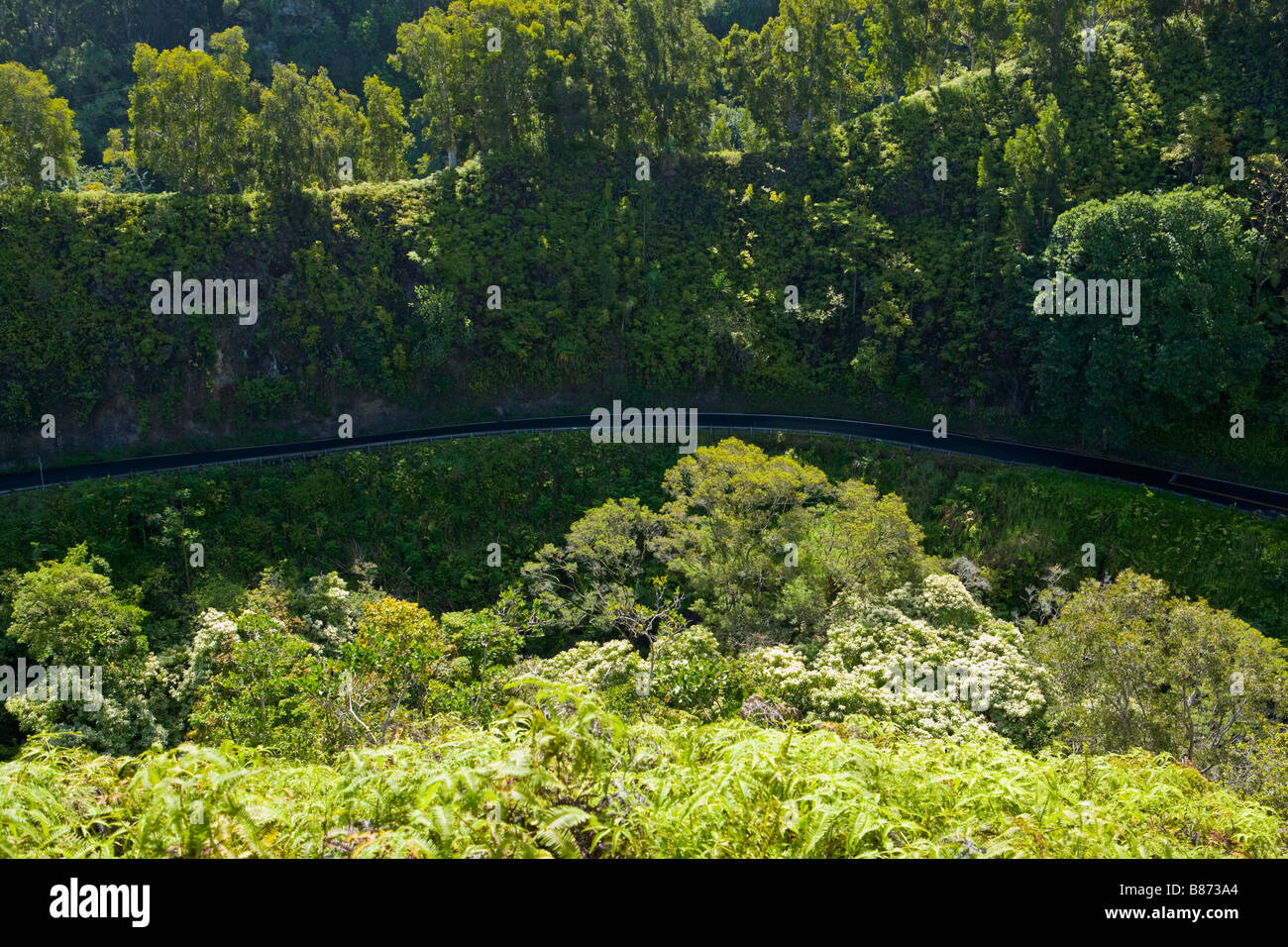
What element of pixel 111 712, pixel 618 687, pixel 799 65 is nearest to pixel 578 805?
pixel 618 687

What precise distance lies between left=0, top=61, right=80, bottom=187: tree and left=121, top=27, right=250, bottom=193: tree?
3.46m

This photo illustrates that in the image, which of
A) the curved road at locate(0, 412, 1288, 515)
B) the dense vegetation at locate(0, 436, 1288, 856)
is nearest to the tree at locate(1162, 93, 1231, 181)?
the curved road at locate(0, 412, 1288, 515)

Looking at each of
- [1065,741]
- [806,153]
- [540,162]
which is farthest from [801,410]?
[1065,741]

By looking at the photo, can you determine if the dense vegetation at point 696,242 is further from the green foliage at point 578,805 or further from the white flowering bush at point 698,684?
the green foliage at point 578,805

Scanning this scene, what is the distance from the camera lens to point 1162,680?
20656mm

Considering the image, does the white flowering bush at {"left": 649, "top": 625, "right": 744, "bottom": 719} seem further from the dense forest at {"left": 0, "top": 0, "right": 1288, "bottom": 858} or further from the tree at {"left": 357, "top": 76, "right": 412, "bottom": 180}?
the tree at {"left": 357, "top": 76, "right": 412, "bottom": 180}

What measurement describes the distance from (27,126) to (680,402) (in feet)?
115

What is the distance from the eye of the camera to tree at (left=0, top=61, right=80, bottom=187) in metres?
41.5

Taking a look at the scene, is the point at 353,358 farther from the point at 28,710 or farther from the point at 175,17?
the point at 175,17

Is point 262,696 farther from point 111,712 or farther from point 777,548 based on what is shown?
point 777,548

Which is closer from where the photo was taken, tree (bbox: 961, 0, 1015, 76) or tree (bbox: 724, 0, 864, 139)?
tree (bbox: 961, 0, 1015, 76)

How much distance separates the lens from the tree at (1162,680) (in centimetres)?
1992

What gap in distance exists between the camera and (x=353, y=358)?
43.7 m

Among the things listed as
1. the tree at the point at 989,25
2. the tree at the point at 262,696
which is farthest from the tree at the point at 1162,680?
the tree at the point at 989,25
